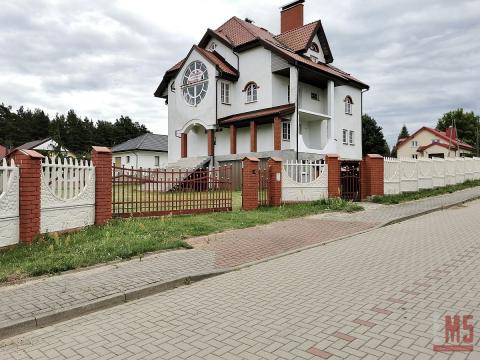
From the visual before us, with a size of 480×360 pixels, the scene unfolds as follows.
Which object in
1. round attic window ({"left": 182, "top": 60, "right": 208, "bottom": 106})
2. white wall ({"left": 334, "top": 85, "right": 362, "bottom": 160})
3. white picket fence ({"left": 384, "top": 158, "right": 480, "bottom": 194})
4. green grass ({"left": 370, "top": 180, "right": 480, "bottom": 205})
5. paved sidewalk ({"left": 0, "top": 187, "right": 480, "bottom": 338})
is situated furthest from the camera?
white wall ({"left": 334, "top": 85, "right": 362, "bottom": 160})

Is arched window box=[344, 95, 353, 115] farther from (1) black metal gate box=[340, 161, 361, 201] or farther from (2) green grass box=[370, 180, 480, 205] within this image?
(1) black metal gate box=[340, 161, 361, 201]

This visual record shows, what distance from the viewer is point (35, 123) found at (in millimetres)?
82750

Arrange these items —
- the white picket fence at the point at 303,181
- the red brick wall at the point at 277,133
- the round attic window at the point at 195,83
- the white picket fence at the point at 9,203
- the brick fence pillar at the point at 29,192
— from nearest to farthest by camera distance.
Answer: the white picket fence at the point at 9,203
the brick fence pillar at the point at 29,192
the white picket fence at the point at 303,181
the red brick wall at the point at 277,133
the round attic window at the point at 195,83

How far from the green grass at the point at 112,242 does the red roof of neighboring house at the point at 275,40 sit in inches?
654

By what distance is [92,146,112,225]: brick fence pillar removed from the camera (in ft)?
31.2

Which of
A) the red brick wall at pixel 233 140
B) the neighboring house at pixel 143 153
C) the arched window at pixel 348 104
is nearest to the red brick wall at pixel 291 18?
the arched window at pixel 348 104

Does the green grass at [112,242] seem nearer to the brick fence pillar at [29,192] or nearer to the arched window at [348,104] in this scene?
the brick fence pillar at [29,192]

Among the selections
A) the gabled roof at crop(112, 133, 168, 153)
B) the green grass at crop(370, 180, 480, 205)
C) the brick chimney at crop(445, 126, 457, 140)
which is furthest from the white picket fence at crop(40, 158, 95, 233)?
the brick chimney at crop(445, 126, 457, 140)

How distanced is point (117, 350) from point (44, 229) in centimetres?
532

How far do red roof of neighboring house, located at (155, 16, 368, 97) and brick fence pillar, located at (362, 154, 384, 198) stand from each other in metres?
10.2

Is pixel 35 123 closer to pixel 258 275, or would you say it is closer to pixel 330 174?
pixel 330 174

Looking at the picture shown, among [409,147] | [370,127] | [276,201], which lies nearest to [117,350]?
[276,201]

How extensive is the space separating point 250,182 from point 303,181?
285cm

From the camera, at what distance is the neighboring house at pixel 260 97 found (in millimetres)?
25141
